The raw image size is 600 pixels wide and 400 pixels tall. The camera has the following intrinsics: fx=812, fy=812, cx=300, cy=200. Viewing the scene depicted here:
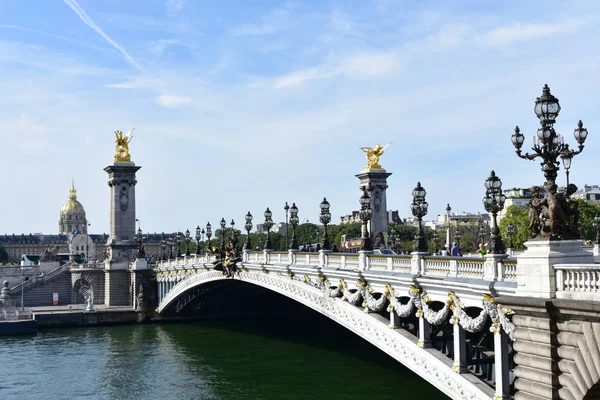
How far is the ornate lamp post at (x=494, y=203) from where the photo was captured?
1731cm

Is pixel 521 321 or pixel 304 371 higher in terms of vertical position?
pixel 521 321

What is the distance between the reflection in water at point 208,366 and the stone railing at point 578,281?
16.8m

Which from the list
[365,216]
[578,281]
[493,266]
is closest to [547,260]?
[578,281]

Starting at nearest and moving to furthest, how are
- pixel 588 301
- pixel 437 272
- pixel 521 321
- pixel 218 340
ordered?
pixel 588 301 → pixel 521 321 → pixel 437 272 → pixel 218 340

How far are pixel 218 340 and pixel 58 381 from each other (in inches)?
574

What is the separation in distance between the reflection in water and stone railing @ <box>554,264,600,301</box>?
55.2ft

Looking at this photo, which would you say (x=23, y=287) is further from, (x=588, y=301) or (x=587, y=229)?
(x=588, y=301)

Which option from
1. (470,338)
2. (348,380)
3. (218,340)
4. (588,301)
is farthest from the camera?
(218,340)

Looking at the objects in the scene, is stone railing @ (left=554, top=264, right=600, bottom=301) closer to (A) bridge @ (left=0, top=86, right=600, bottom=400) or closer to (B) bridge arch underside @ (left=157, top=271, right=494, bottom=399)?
Answer: (A) bridge @ (left=0, top=86, right=600, bottom=400)

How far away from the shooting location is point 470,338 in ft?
79.9

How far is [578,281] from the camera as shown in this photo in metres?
13.6

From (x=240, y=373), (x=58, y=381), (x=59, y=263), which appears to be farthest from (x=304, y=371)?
(x=59, y=263)

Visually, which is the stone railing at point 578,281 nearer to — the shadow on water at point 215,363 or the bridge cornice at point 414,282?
the bridge cornice at point 414,282

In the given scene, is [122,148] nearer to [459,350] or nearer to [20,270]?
[20,270]
